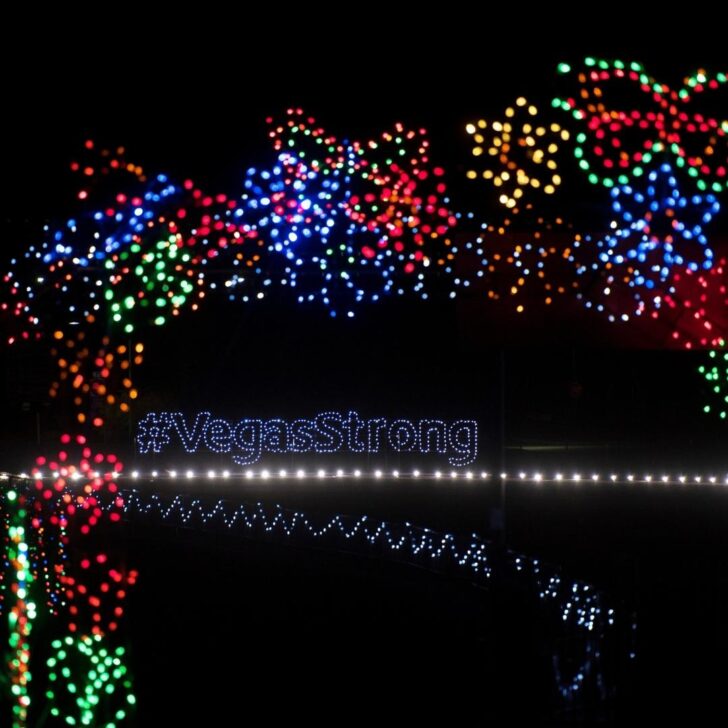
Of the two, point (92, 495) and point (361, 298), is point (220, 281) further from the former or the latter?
point (92, 495)

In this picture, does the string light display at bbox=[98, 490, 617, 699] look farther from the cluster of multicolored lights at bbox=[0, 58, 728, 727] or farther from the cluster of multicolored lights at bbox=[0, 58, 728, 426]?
the cluster of multicolored lights at bbox=[0, 58, 728, 426]

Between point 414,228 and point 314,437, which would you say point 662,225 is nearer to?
point 414,228

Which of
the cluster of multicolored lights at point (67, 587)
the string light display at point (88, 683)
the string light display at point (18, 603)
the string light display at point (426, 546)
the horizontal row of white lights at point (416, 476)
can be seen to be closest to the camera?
the string light display at point (88, 683)

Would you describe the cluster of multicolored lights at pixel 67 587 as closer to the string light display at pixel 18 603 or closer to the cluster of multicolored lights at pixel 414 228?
the string light display at pixel 18 603

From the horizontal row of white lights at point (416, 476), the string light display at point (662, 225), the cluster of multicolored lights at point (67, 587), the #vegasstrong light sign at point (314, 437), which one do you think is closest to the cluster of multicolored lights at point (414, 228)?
the string light display at point (662, 225)

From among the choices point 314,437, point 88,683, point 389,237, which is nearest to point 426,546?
point 389,237

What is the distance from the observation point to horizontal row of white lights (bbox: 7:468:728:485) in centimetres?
1516

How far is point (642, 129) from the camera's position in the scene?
24.5ft

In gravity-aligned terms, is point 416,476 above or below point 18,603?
above

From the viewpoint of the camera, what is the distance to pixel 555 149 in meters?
7.29

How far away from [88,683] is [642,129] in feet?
15.4

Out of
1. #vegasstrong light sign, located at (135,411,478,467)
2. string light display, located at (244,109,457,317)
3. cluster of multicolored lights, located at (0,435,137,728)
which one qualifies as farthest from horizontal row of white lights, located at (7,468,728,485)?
string light display, located at (244,109,457,317)

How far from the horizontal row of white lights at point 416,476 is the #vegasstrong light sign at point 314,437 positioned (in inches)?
35.1

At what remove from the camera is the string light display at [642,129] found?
7145mm
